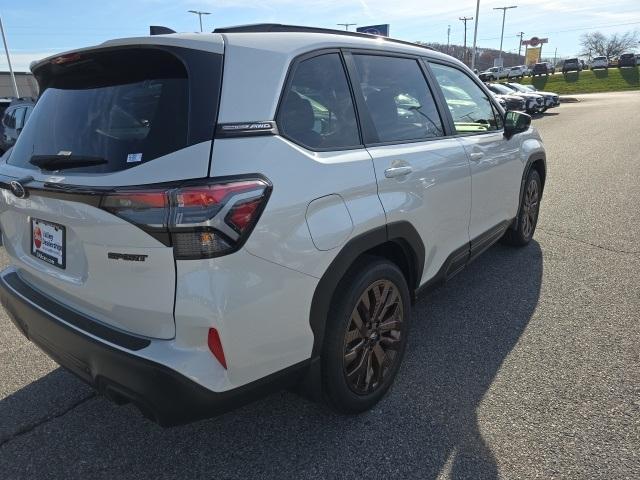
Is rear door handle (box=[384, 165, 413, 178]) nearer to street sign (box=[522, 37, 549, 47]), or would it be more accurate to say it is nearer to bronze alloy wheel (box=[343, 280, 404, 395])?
bronze alloy wheel (box=[343, 280, 404, 395])

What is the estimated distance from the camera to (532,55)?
8138cm

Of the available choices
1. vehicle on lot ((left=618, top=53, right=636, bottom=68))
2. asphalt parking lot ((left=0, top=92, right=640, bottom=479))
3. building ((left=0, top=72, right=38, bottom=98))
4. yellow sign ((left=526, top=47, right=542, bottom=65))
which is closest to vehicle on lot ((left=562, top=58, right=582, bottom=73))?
vehicle on lot ((left=618, top=53, right=636, bottom=68))

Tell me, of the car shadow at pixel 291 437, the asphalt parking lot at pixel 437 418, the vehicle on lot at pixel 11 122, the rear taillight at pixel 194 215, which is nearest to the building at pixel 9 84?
the vehicle on lot at pixel 11 122

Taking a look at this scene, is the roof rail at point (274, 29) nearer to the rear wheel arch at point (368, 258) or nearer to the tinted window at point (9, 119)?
the rear wheel arch at point (368, 258)

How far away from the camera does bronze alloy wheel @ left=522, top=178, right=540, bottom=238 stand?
16.1 ft

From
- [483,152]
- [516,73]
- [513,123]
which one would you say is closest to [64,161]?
[483,152]

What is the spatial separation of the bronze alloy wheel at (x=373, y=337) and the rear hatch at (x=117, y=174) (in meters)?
0.99

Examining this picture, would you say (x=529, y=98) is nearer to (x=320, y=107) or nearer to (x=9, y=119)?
(x=9, y=119)

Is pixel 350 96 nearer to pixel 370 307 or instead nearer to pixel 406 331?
pixel 370 307

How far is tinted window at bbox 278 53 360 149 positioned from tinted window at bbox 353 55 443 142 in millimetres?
206

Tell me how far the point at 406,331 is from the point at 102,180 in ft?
6.03

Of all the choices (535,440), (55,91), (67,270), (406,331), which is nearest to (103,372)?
(67,270)

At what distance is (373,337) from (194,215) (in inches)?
51.1

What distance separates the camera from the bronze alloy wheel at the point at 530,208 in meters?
4.92
